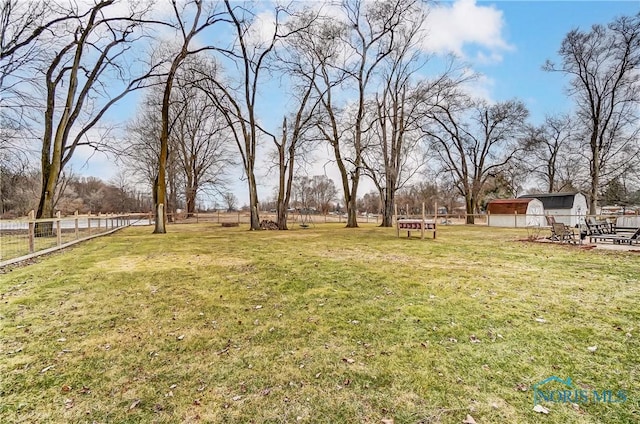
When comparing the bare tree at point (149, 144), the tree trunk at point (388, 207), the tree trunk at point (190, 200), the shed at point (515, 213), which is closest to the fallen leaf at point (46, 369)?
the tree trunk at point (388, 207)

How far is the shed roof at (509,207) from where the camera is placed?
2578 centimetres

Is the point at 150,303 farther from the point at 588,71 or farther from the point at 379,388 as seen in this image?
the point at 588,71

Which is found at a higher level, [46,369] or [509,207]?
[509,207]

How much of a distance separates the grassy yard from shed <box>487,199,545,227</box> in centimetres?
2163

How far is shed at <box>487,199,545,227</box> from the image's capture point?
25.6 metres

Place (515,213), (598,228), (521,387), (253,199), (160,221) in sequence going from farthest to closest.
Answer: (515,213) → (253,199) → (160,221) → (598,228) → (521,387)

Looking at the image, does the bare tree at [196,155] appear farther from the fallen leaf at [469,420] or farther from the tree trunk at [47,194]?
Answer: the fallen leaf at [469,420]

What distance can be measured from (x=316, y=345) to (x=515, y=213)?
89.5 ft

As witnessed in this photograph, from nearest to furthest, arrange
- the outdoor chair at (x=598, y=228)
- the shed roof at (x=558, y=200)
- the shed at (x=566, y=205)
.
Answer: the outdoor chair at (x=598, y=228)
the shed at (x=566, y=205)
the shed roof at (x=558, y=200)

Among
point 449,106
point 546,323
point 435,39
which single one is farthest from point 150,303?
point 449,106

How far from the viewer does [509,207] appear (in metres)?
26.6

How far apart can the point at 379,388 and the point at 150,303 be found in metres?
3.76

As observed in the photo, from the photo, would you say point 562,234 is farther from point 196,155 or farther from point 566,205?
point 196,155

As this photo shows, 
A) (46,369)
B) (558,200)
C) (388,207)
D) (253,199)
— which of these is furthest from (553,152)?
(46,369)
